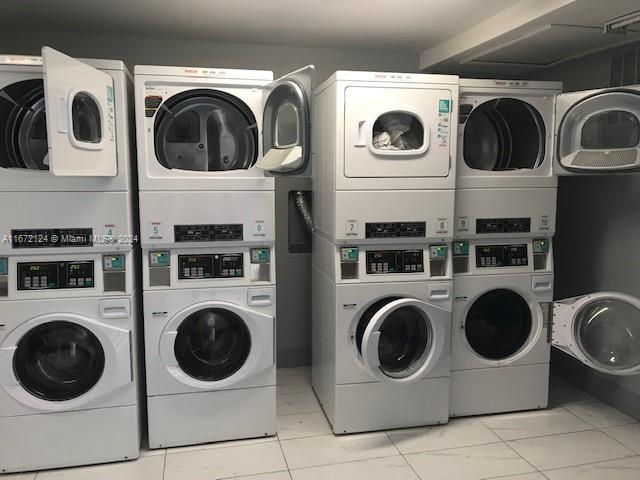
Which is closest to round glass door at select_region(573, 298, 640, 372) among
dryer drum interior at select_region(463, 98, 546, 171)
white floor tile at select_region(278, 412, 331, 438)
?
dryer drum interior at select_region(463, 98, 546, 171)

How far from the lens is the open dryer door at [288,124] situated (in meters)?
2.51

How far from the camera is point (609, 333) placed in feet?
9.96

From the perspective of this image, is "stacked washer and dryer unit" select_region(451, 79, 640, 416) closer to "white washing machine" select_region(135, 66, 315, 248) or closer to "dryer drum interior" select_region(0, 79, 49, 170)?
"white washing machine" select_region(135, 66, 315, 248)

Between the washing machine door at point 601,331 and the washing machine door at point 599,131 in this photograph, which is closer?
the washing machine door at point 599,131

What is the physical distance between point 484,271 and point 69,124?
232 centimetres

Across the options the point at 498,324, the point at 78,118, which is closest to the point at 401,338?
the point at 498,324

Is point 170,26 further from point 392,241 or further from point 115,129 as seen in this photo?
point 392,241

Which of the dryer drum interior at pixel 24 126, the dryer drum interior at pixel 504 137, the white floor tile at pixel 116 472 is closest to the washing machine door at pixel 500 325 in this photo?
the dryer drum interior at pixel 504 137

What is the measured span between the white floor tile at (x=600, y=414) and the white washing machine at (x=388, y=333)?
894 mm

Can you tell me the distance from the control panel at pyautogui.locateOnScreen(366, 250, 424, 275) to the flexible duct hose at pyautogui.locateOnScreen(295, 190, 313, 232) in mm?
806

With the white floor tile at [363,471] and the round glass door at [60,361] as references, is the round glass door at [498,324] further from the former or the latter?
the round glass door at [60,361]

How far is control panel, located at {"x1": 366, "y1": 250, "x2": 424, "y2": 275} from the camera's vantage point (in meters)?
3.00

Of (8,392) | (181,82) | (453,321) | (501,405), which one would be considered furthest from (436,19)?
(8,392)

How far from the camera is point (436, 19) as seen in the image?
3.10m
